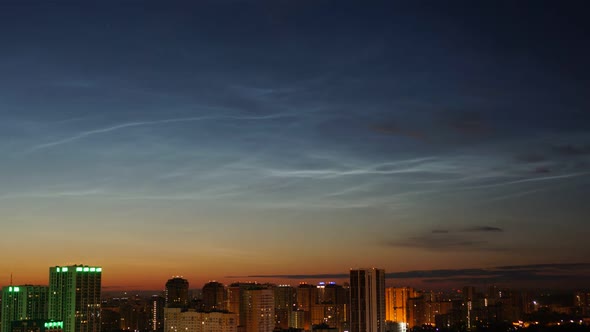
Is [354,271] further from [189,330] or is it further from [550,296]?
[550,296]

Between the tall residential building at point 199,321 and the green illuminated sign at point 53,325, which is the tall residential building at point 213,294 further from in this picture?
the green illuminated sign at point 53,325

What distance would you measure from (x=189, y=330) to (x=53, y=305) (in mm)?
4917

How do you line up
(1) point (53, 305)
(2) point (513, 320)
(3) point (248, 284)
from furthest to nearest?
1. (2) point (513, 320)
2. (3) point (248, 284)
3. (1) point (53, 305)

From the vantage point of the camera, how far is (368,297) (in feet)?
84.4

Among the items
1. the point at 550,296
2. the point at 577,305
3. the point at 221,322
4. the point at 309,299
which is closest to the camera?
the point at 221,322

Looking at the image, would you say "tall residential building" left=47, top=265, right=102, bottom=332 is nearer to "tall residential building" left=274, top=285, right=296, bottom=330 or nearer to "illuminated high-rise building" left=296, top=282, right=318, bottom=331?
"tall residential building" left=274, top=285, right=296, bottom=330

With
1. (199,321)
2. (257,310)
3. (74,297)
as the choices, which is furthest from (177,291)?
(74,297)

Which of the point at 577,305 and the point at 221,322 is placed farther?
the point at 577,305

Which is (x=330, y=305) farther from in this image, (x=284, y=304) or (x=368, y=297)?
(x=368, y=297)

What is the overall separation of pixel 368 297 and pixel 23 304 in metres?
11.0

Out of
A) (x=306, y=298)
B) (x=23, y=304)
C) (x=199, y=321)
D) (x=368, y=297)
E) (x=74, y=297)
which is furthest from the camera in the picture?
(x=306, y=298)

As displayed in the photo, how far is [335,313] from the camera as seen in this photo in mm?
30172

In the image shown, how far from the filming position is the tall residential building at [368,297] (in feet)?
84.0

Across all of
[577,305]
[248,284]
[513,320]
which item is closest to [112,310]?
[248,284]
